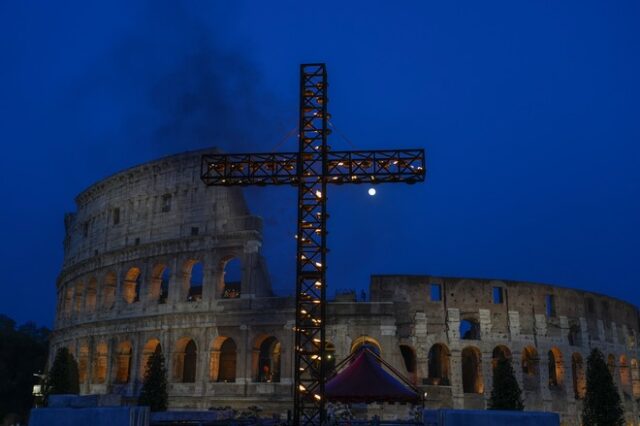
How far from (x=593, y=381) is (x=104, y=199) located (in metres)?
31.7

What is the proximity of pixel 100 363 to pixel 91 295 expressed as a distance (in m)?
5.04

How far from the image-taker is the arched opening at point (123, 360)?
40.1 m

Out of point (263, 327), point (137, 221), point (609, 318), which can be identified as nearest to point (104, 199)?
point (137, 221)

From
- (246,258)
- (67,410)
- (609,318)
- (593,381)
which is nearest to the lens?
(67,410)

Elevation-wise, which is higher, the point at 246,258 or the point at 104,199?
the point at 104,199

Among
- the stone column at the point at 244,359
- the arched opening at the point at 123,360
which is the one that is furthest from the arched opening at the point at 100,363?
the stone column at the point at 244,359

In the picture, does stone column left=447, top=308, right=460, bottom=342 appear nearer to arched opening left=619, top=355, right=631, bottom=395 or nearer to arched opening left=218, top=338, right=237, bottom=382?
arched opening left=218, top=338, right=237, bottom=382

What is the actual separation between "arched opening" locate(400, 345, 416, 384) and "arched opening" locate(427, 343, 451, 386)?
94 centimetres

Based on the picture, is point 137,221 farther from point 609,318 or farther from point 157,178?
point 609,318

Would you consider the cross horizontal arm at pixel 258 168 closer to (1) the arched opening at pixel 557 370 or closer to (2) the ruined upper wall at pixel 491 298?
(2) the ruined upper wall at pixel 491 298

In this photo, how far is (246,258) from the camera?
1459 inches

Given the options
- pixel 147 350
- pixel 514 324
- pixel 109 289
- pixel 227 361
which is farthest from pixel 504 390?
pixel 109 289

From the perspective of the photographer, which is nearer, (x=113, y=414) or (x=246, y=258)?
(x=113, y=414)

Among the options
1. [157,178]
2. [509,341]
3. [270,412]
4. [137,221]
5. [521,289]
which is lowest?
[270,412]
